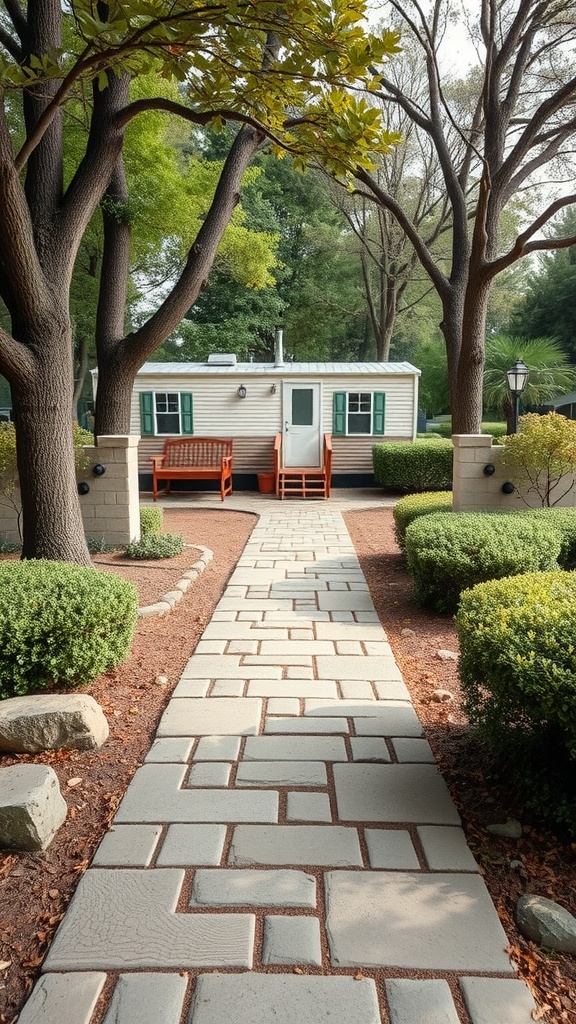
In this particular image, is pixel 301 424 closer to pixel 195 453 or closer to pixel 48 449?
pixel 195 453

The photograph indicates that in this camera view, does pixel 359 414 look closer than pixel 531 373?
Yes

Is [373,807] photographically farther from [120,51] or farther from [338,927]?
[120,51]

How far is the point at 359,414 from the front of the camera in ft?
43.0

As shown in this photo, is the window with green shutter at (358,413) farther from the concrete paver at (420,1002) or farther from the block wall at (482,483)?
the concrete paver at (420,1002)

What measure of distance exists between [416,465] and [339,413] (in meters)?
2.19

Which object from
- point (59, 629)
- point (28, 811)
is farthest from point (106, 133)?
point (28, 811)

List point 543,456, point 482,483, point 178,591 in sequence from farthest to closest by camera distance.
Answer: point 482,483 < point 543,456 < point 178,591

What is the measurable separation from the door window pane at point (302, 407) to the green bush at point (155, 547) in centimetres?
685

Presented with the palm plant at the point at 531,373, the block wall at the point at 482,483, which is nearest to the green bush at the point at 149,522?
the block wall at the point at 482,483

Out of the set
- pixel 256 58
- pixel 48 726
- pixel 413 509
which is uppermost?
pixel 256 58

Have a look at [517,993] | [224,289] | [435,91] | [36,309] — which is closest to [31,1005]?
[517,993]

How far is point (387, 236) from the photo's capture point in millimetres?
17953

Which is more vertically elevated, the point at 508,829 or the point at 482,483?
the point at 482,483

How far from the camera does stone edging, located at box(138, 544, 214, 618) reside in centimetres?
445
